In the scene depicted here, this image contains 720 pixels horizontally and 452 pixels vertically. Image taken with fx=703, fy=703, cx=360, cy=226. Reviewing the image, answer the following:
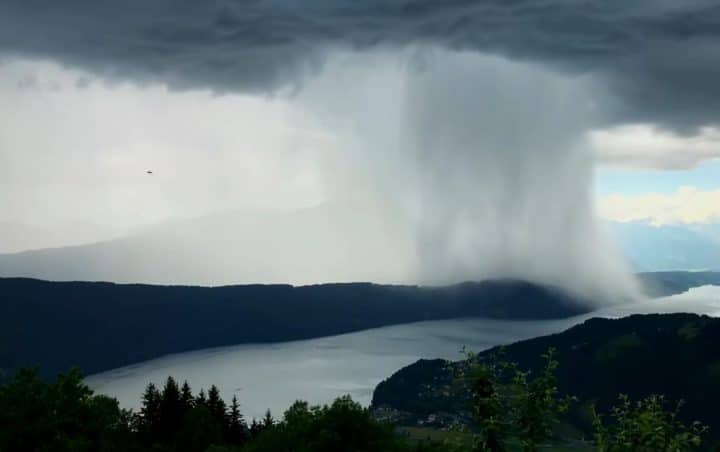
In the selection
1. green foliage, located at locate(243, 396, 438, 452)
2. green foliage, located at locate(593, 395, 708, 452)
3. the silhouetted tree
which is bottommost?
the silhouetted tree

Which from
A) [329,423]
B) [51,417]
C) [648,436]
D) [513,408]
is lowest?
[329,423]

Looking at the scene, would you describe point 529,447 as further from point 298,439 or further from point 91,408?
point 91,408

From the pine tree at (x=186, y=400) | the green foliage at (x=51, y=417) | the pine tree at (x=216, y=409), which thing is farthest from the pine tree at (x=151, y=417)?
the green foliage at (x=51, y=417)

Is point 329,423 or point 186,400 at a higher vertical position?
point 329,423

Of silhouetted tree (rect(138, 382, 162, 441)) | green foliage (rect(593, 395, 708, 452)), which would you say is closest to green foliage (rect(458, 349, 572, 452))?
green foliage (rect(593, 395, 708, 452))

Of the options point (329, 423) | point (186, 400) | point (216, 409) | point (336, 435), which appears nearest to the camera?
point (336, 435)

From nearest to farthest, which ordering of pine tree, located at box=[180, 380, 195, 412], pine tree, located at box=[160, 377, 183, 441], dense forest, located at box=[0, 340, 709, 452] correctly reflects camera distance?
dense forest, located at box=[0, 340, 709, 452] → pine tree, located at box=[160, 377, 183, 441] → pine tree, located at box=[180, 380, 195, 412]

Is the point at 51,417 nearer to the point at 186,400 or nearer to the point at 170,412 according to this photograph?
the point at 170,412

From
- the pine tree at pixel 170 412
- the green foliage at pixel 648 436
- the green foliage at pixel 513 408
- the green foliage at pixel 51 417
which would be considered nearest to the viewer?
the green foliage at pixel 648 436

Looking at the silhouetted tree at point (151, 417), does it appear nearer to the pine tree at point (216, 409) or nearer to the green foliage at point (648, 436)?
the pine tree at point (216, 409)

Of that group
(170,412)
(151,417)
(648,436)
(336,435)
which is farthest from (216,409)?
(648,436)

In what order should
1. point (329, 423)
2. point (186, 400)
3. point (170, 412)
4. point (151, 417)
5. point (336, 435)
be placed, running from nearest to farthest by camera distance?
point (336, 435), point (329, 423), point (170, 412), point (151, 417), point (186, 400)

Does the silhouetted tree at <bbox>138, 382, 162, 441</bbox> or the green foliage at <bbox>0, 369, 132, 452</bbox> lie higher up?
the green foliage at <bbox>0, 369, 132, 452</bbox>

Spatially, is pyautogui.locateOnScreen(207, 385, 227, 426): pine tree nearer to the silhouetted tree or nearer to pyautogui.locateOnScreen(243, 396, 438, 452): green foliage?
the silhouetted tree
